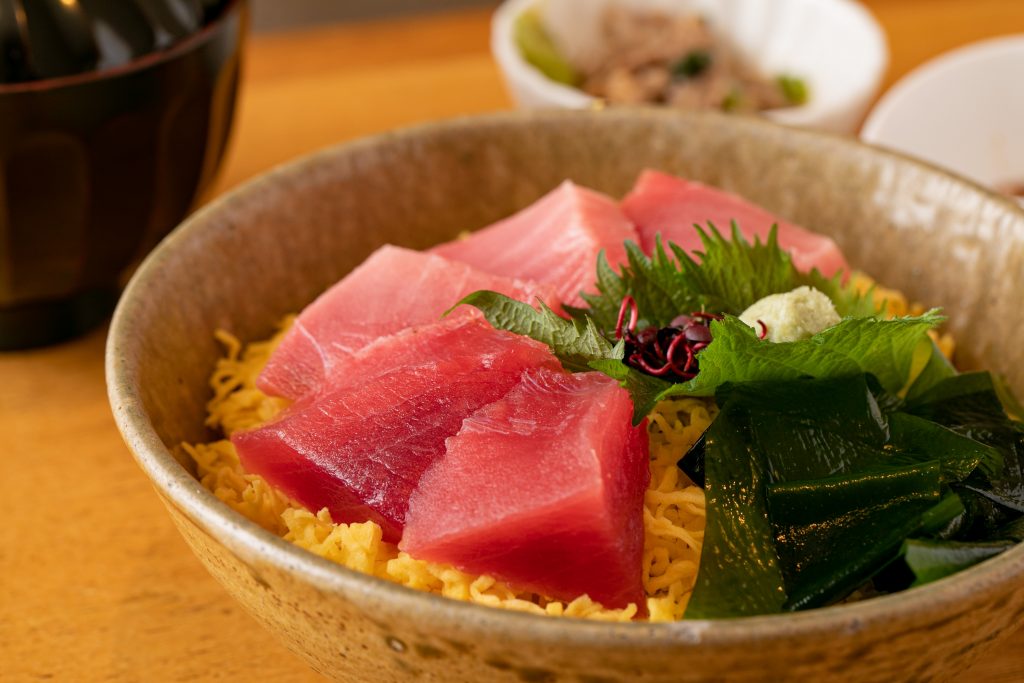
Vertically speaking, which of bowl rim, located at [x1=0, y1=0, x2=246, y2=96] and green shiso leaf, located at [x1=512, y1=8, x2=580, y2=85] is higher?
bowl rim, located at [x1=0, y1=0, x2=246, y2=96]

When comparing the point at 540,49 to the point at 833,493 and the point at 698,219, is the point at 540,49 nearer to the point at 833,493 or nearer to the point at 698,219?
the point at 698,219

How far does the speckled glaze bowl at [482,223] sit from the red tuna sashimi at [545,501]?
0.17 metres

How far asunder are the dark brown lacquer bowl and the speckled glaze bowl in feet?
0.90

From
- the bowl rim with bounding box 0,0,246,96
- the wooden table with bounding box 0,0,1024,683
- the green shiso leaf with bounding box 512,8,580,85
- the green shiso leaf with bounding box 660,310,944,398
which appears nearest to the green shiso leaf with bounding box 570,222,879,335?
the green shiso leaf with bounding box 660,310,944,398

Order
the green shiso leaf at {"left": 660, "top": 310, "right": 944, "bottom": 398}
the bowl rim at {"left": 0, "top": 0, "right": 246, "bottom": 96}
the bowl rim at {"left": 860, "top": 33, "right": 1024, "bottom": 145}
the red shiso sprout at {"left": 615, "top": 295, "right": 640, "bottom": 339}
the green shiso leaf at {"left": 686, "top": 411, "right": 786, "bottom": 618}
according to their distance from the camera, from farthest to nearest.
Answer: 1. the bowl rim at {"left": 860, "top": 33, "right": 1024, "bottom": 145}
2. the bowl rim at {"left": 0, "top": 0, "right": 246, "bottom": 96}
3. the red shiso sprout at {"left": 615, "top": 295, "right": 640, "bottom": 339}
4. the green shiso leaf at {"left": 660, "top": 310, "right": 944, "bottom": 398}
5. the green shiso leaf at {"left": 686, "top": 411, "right": 786, "bottom": 618}

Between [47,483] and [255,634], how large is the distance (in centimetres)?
52

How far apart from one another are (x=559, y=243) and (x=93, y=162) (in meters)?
0.80

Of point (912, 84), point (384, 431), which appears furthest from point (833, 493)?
point (912, 84)

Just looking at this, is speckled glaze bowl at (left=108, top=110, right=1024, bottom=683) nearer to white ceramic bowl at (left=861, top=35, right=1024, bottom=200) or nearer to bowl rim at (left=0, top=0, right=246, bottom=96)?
bowl rim at (left=0, top=0, right=246, bottom=96)

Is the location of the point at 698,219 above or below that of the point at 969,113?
above

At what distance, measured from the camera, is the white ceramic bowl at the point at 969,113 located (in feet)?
8.32

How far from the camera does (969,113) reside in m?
2.68

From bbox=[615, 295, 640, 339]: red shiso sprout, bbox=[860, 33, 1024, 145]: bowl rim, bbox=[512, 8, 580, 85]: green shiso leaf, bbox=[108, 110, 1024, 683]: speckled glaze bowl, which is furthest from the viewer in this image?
bbox=[512, 8, 580, 85]: green shiso leaf

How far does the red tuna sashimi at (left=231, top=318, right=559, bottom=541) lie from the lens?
1304mm
